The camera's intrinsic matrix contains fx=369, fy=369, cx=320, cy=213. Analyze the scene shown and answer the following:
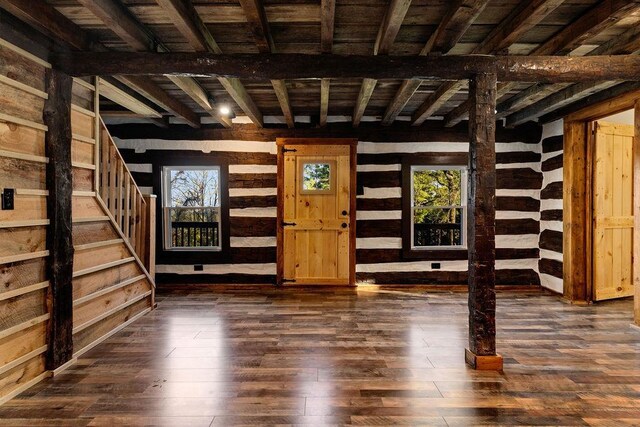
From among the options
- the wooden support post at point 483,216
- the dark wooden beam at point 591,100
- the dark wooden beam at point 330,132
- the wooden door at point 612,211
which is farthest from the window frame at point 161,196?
the wooden door at point 612,211

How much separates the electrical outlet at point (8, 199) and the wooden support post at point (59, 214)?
1.11 feet

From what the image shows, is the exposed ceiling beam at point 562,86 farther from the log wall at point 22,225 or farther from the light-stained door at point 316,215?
the log wall at point 22,225

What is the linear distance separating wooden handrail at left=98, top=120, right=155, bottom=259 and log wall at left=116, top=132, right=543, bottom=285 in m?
1.27

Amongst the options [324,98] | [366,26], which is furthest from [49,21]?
[324,98]

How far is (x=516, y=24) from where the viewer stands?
283 cm

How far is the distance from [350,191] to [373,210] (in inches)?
20.5

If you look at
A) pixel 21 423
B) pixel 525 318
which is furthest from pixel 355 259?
pixel 21 423

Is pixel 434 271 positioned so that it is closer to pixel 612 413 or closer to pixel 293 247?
pixel 293 247

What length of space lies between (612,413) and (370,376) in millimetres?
1653

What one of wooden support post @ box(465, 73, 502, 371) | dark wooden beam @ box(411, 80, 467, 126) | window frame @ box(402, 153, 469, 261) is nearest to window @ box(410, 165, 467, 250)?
window frame @ box(402, 153, 469, 261)

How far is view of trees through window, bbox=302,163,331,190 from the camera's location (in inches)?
245

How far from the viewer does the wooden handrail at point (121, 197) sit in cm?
420

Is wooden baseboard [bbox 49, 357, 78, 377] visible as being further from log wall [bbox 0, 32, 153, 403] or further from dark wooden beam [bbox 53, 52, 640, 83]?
dark wooden beam [bbox 53, 52, 640, 83]

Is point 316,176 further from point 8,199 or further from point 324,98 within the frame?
point 8,199
